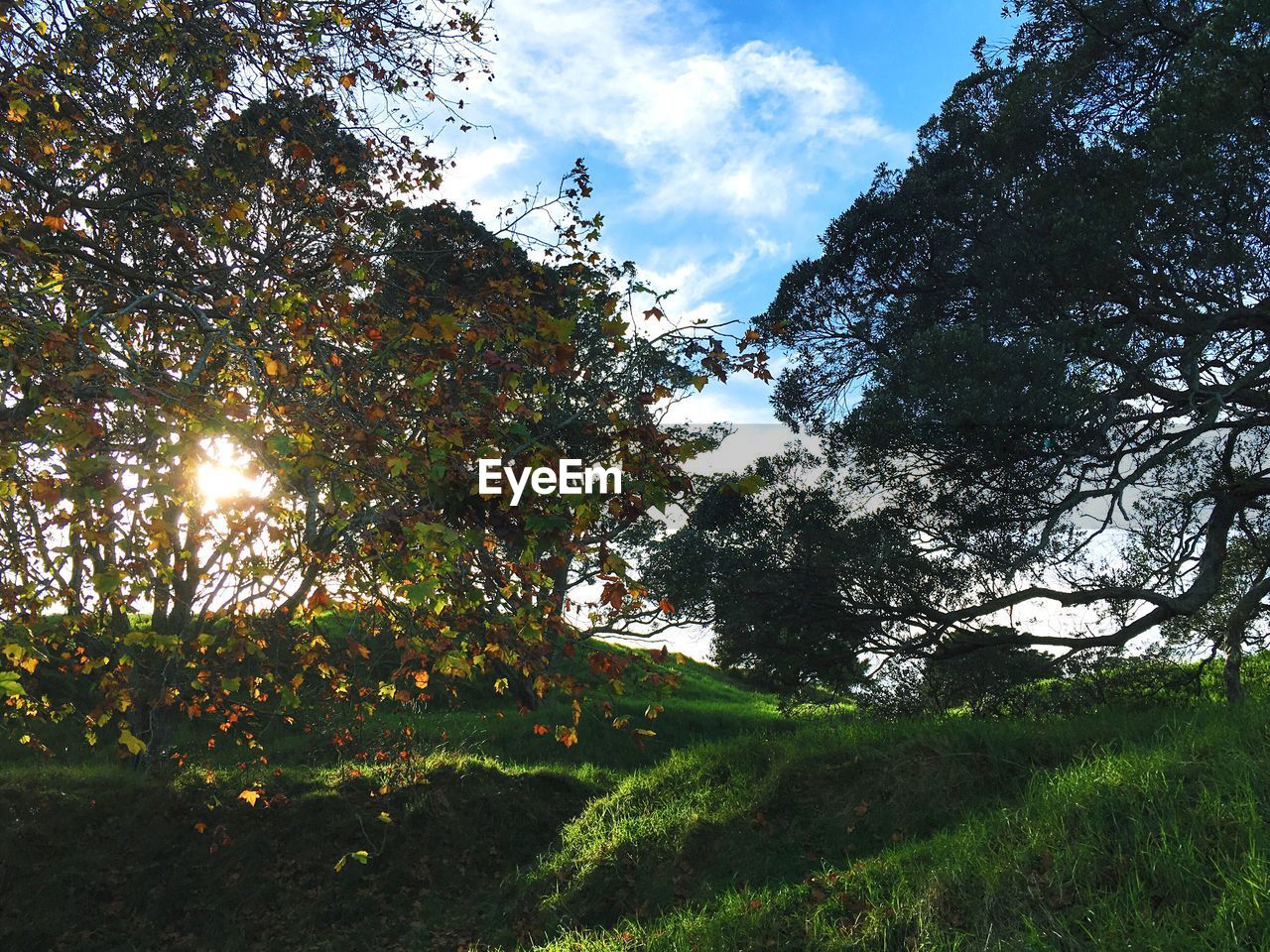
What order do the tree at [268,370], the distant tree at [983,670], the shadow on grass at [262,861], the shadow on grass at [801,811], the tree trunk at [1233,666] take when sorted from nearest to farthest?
1. the tree at [268,370]
2. the shadow on grass at [801,811]
3. the shadow on grass at [262,861]
4. the tree trunk at [1233,666]
5. the distant tree at [983,670]

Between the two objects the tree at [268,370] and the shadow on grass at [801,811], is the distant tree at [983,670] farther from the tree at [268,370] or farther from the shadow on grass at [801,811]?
the tree at [268,370]

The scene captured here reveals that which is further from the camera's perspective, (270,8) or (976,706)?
(976,706)

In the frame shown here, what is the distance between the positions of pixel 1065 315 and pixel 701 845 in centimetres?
866

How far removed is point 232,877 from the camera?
33.8 ft

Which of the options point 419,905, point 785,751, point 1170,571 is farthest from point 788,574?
point 419,905

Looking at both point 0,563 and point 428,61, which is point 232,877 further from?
point 428,61

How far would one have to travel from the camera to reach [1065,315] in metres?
11.6

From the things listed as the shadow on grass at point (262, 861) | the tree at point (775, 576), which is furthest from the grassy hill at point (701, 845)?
the tree at point (775, 576)

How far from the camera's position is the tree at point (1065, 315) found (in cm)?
1036

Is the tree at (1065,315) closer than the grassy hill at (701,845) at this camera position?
No

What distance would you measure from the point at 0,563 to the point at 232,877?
185 inches

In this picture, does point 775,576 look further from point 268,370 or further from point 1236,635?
point 268,370

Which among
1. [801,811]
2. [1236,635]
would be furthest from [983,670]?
[801,811]

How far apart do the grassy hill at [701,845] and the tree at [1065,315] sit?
3.21 m
